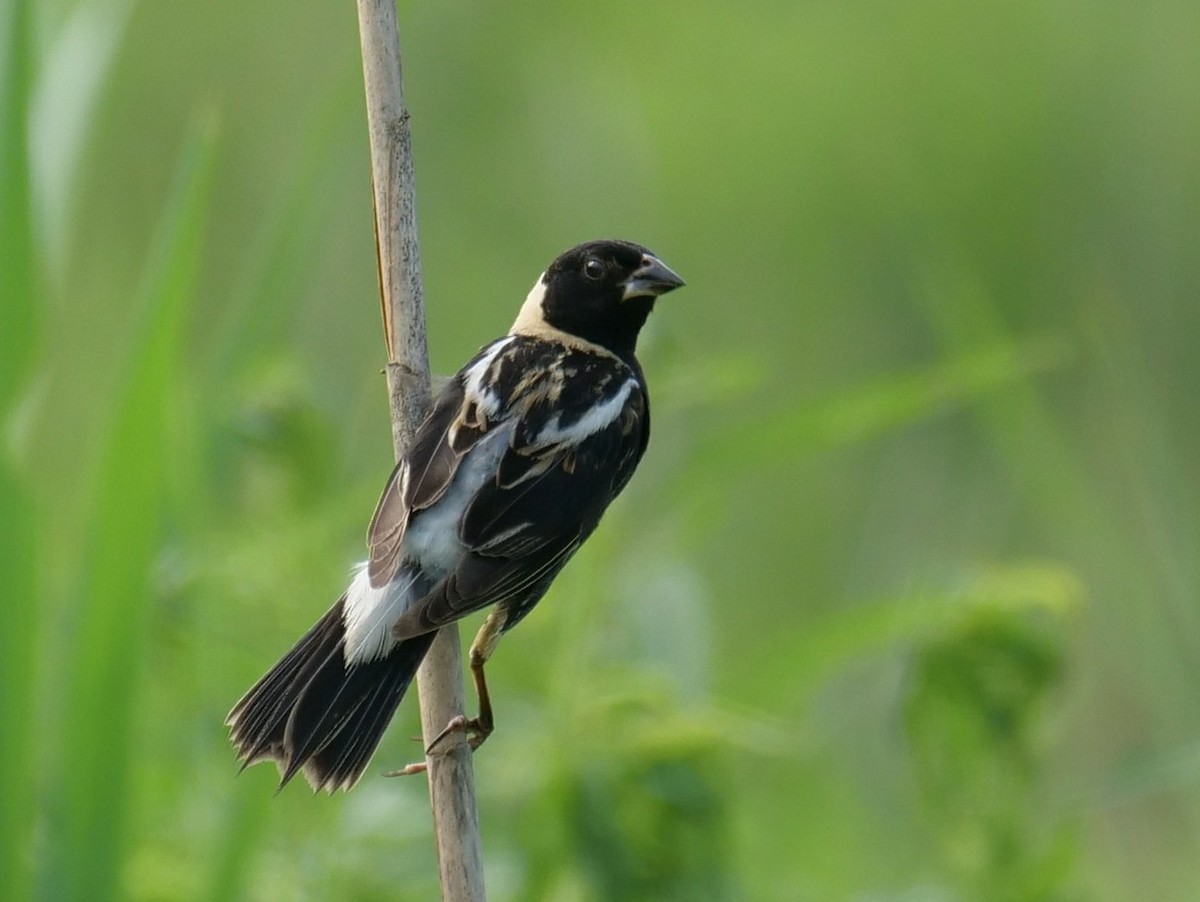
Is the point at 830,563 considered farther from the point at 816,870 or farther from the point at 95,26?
the point at 95,26

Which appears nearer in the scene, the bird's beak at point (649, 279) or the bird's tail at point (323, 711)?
the bird's tail at point (323, 711)

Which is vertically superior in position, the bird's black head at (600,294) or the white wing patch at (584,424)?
the bird's black head at (600,294)

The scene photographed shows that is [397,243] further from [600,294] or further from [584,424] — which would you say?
[600,294]

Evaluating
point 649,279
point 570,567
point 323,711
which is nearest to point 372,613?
point 323,711

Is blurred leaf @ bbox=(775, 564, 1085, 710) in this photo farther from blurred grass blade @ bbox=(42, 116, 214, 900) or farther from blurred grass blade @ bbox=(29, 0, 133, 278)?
blurred grass blade @ bbox=(29, 0, 133, 278)

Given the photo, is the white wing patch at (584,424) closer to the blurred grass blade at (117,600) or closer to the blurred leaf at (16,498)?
the blurred grass blade at (117,600)

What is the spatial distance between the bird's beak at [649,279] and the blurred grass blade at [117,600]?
900mm

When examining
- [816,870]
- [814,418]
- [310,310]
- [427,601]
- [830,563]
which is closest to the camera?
[427,601]

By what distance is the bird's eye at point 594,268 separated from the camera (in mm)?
3354

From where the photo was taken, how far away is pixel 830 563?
8156 millimetres

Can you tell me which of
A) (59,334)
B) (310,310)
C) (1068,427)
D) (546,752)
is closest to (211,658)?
(546,752)

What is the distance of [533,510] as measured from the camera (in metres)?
2.76

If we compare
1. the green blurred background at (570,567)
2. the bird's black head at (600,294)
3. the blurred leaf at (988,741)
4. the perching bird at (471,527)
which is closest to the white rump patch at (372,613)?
the perching bird at (471,527)

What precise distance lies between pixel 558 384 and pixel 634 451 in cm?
19
